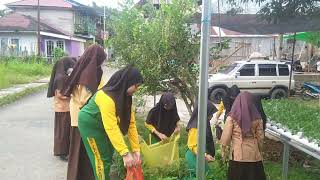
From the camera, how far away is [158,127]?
5.80 meters

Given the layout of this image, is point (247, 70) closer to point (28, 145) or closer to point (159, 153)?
point (28, 145)

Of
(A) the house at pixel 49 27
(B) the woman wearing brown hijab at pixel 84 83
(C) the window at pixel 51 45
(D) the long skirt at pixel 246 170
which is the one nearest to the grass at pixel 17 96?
(B) the woman wearing brown hijab at pixel 84 83

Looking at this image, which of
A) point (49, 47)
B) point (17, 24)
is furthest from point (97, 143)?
point (49, 47)

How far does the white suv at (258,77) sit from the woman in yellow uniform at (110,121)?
532 inches

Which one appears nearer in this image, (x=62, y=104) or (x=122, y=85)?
(x=122, y=85)

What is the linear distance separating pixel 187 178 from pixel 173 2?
135 inches

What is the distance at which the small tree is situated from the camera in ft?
24.4

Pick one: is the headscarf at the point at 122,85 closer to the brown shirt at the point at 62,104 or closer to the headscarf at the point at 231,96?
the headscarf at the point at 231,96

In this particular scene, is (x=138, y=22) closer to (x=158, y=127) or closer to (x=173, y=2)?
(x=173, y=2)

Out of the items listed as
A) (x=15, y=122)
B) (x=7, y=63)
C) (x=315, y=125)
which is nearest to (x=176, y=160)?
(x=315, y=125)

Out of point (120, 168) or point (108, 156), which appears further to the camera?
point (120, 168)

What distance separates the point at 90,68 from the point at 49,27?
37.0 metres

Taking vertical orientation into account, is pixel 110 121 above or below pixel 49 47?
below

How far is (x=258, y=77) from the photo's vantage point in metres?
17.8
